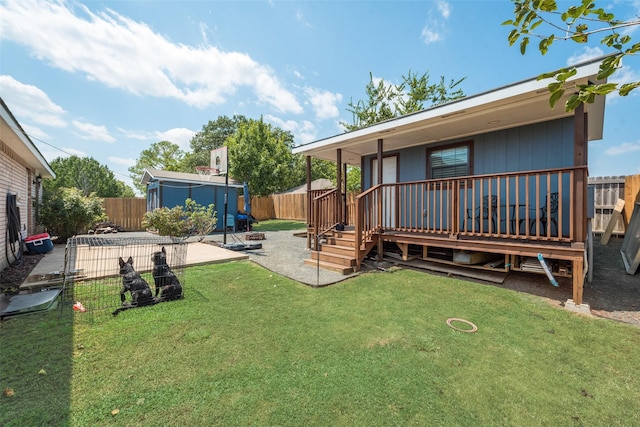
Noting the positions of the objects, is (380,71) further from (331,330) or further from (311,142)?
(331,330)

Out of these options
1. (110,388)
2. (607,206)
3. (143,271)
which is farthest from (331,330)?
(607,206)

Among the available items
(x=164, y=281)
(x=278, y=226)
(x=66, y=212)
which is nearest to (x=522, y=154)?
(x=164, y=281)

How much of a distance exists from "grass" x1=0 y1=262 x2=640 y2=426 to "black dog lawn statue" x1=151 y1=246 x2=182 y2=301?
257 mm

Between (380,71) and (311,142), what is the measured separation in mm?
12136

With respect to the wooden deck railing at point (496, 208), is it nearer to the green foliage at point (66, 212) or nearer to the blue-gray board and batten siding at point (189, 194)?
the blue-gray board and batten siding at point (189, 194)

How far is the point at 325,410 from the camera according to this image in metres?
1.82

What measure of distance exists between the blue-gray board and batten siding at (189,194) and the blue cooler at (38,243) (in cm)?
549

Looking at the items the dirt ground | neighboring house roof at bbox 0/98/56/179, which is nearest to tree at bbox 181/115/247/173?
neighboring house roof at bbox 0/98/56/179

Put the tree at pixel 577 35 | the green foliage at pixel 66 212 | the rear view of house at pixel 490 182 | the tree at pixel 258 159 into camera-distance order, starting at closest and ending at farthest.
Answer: the tree at pixel 577 35 → the rear view of house at pixel 490 182 → the green foliage at pixel 66 212 → the tree at pixel 258 159

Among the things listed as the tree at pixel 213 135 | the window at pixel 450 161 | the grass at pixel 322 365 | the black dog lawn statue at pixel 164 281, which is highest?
the tree at pixel 213 135

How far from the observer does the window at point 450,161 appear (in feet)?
20.6

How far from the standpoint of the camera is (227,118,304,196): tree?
55.5 ft

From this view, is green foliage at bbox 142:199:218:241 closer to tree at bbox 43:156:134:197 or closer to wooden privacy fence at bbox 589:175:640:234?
wooden privacy fence at bbox 589:175:640:234

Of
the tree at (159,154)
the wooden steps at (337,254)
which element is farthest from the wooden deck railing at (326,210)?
the tree at (159,154)
